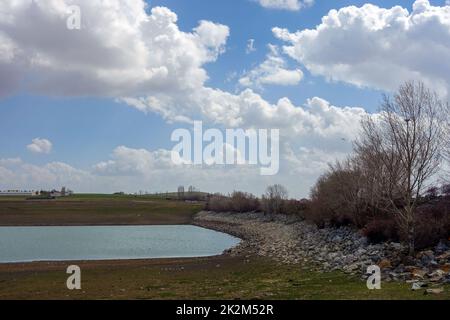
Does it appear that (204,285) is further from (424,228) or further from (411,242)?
(424,228)

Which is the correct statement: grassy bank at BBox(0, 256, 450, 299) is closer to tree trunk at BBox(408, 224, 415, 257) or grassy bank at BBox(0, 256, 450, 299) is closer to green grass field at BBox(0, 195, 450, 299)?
green grass field at BBox(0, 195, 450, 299)

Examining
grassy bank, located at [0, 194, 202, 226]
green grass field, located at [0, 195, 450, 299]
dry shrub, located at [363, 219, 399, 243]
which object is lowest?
grassy bank, located at [0, 194, 202, 226]

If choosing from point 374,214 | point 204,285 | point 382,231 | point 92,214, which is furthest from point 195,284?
point 92,214

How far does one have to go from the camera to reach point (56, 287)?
24.4 m

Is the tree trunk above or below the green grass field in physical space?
above

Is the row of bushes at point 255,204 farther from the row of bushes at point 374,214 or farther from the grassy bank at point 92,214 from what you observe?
the row of bushes at point 374,214

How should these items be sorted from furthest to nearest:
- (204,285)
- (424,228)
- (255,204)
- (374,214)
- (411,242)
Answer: (255,204) → (374,214) → (424,228) → (411,242) → (204,285)

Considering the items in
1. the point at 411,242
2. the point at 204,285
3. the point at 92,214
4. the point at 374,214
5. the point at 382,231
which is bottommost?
the point at 92,214

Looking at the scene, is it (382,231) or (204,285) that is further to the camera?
(382,231)

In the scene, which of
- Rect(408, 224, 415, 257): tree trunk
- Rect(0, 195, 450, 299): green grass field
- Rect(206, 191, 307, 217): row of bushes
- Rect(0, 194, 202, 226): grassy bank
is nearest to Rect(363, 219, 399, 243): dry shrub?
Rect(408, 224, 415, 257): tree trunk

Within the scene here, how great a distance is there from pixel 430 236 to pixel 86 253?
129ft

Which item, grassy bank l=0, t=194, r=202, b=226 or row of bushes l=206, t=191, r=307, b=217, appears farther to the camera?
grassy bank l=0, t=194, r=202, b=226
